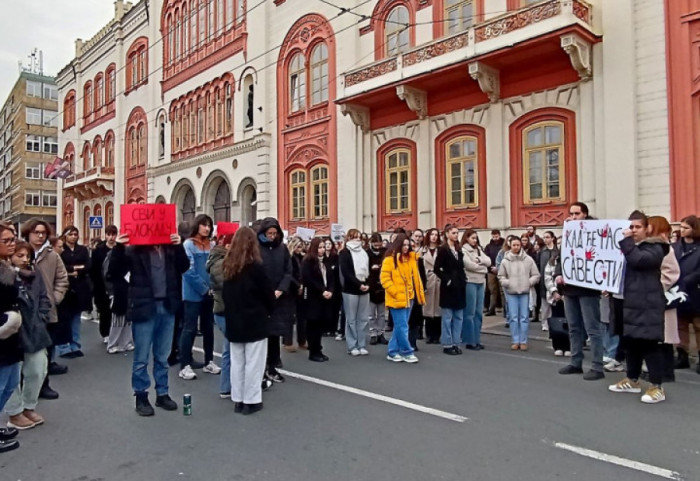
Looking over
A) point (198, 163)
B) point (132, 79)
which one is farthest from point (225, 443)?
point (132, 79)

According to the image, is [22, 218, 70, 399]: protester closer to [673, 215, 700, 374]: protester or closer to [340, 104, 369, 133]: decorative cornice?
[673, 215, 700, 374]: protester

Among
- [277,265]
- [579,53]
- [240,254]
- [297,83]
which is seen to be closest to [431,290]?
[277,265]

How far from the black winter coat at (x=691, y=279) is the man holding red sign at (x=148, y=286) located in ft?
20.7

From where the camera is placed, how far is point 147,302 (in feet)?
18.0

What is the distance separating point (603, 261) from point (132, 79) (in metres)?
32.6

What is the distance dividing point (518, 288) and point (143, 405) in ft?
19.5

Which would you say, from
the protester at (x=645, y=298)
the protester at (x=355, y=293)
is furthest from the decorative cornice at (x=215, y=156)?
the protester at (x=645, y=298)

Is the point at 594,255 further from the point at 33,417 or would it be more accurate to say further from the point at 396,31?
the point at 396,31

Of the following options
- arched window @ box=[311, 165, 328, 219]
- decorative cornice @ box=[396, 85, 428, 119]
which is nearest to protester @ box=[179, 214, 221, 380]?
decorative cornice @ box=[396, 85, 428, 119]

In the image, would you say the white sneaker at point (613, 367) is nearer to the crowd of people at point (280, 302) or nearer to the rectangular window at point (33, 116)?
the crowd of people at point (280, 302)

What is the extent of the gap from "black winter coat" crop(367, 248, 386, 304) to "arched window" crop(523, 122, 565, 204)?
6338 millimetres

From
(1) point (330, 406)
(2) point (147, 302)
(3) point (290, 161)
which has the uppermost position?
(3) point (290, 161)

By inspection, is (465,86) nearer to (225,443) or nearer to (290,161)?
(290,161)

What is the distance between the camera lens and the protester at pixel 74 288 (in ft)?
28.4
